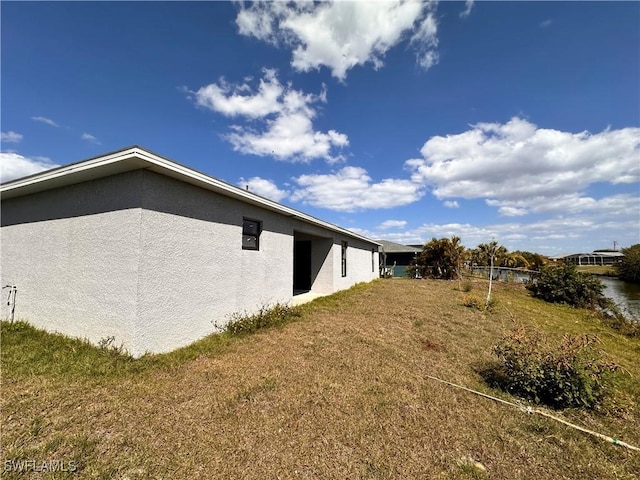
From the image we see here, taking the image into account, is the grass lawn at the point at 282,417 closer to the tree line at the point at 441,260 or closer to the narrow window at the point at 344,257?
the narrow window at the point at 344,257

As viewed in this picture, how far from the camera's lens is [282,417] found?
3041 mm

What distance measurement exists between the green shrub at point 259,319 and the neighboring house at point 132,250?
19cm

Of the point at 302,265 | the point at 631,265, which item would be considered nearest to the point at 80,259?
the point at 302,265

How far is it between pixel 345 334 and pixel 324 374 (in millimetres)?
2115

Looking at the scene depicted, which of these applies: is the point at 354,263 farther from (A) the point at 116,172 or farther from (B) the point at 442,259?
(A) the point at 116,172

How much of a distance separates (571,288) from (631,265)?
27423 mm

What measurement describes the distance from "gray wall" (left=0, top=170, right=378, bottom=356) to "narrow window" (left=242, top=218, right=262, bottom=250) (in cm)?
24

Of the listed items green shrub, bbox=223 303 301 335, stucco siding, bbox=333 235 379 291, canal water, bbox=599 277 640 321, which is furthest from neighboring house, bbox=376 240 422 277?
green shrub, bbox=223 303 301 335

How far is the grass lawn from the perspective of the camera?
2377 millimetres

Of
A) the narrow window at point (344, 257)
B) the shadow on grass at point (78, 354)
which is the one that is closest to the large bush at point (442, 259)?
the narrow window at point (344, 257)

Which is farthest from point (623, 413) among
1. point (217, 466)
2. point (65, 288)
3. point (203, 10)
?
point (203, 10)

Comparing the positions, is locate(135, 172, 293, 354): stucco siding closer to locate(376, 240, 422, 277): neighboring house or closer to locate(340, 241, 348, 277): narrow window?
locate(340, 241, 348, 277): narrow window

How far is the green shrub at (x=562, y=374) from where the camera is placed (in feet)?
11.3

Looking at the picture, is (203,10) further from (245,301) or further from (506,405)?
(506,405)
